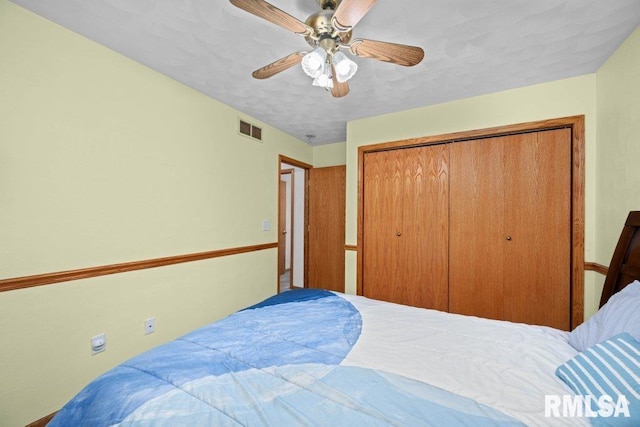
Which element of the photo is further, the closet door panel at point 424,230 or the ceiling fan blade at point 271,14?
the closet door panel at point 424,230

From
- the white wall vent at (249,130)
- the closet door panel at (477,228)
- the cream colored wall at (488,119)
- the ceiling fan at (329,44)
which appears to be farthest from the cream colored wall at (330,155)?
the ceiling fan at (329,44)

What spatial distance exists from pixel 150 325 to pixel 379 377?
1.90 m

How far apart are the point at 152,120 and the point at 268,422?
222 centimetres

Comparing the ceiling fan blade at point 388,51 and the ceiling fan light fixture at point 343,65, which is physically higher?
the ceiling fan blade at point 388,51

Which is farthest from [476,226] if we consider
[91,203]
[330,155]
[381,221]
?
[91,203]

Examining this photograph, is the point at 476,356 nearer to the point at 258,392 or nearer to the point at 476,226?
the point at 258,392

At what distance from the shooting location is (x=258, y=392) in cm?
86

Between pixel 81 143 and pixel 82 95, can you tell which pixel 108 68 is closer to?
pixel 82 95

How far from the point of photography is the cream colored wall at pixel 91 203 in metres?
1.44

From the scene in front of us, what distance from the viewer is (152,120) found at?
6.80 feet

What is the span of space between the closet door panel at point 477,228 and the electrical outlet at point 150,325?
104 inches

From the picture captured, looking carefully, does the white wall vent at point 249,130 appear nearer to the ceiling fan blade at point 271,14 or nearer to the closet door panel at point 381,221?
the closet door panel at point 381,221

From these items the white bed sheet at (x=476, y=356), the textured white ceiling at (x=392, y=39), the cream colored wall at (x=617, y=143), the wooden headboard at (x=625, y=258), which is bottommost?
the white bed sheet at (x=476, y=356)

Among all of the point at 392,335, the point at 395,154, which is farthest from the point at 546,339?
the point at 395,154
